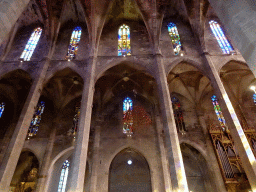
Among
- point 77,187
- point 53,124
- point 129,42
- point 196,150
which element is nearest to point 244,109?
point 196,150

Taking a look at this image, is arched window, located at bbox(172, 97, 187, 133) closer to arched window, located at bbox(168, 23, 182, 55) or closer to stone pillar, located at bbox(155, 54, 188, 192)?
arched window, located at bbox(168, 23, 182, 55)

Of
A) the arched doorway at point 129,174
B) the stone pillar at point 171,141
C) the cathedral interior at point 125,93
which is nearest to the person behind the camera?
the stone pillar at point 171,141

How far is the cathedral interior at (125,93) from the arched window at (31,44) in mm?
81

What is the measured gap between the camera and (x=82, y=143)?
7715mm

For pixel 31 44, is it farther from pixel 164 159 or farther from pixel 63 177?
pixel 164 159

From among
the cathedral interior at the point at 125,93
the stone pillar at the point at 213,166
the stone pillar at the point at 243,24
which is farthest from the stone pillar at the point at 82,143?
the stone pillar at the point at 213,166

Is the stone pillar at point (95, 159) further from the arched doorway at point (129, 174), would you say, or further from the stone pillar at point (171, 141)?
the stone pillar at point (171, 141)

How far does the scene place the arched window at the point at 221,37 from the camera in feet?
40.4

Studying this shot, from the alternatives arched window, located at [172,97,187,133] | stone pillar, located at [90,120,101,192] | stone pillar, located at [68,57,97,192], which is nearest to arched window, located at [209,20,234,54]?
arched window, located at [172,97,187,133]

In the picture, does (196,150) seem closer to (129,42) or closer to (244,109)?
(244,109)

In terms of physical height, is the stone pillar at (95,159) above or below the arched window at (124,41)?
below

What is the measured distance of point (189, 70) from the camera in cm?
1307

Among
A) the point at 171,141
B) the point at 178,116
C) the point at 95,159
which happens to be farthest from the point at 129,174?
the point at 171,141

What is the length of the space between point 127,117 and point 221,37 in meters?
9.67
